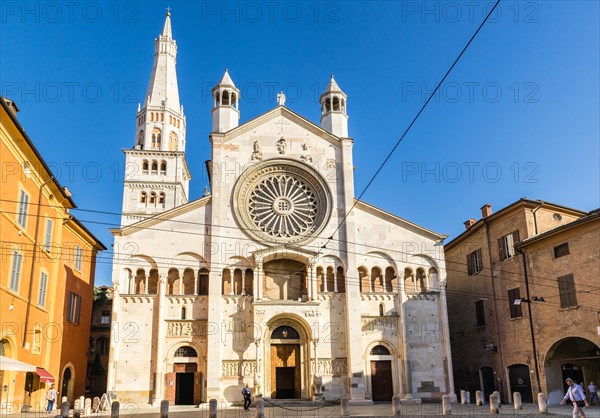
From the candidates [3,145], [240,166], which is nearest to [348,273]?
[240,166]

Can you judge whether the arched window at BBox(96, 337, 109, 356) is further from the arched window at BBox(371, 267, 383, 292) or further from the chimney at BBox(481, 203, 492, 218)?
the chimney at BBox(481, 203, 492, 218)

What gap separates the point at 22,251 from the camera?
74.3ft

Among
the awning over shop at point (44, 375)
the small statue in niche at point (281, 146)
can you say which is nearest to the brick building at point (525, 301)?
the small statue in niche at point (281, 146)

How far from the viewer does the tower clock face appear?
32094mm

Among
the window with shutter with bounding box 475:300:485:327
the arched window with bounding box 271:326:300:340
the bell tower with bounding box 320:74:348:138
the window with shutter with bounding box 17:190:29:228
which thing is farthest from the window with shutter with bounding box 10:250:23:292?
the window with shutter with bounding box 475:300:485:327

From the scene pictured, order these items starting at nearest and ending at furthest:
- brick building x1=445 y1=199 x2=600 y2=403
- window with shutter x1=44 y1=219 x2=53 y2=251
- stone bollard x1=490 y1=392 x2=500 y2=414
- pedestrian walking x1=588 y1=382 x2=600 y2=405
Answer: stone bollard x1=490 y1=392 x2=500 y2=414 < window with shutter x1=44 y1=219 x2=53 y2=251 < pedestrian walking x1=588 y1=382 x2=600 y2=405 < brick building x1=445 y1=199 x2=600 y2=403

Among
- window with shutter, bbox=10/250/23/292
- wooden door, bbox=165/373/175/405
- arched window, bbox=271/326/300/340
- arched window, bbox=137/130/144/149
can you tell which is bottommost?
wooden door, bbox=165/373/175/405

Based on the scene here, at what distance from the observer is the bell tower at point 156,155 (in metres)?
54.9

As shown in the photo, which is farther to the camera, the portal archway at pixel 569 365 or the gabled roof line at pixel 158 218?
the gabled roof line at pixel 158 218

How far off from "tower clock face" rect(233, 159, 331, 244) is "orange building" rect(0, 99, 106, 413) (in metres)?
9.47

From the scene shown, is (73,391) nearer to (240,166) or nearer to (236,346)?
(236,346)

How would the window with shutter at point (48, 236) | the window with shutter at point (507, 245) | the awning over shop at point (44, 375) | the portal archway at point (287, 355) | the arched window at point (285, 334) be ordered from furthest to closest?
the window with shutter at point (507, 245), the arched window at point (285, 334), the portal archway at point (287, 355), the window with shutter at point (48, 236), the awning over shop at point (44, 375)

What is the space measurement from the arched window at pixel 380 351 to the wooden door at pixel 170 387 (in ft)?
35.8

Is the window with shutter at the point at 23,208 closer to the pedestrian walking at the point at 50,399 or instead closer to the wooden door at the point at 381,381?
the pedestrian walking at the point at 50,399
